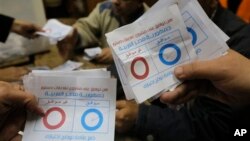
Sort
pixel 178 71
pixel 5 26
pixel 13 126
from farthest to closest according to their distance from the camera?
1. pixel 5 26
2. pixel 13 126
3. pixel 178 71

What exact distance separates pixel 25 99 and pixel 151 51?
29 cm

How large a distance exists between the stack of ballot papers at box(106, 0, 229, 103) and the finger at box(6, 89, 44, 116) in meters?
0.20

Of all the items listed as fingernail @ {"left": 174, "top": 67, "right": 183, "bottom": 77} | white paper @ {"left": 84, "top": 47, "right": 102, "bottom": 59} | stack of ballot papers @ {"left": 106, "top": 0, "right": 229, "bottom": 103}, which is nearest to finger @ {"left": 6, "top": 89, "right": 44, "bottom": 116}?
stack of ballot papers @ {"left": 106, "top": 0, "right": 229, "bottom": 103}

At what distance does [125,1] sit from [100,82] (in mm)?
916

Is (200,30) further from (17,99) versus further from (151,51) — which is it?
(17,99)

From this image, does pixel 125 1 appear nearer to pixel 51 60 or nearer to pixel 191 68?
pixel 51 60

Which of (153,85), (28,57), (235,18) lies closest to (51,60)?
(28,57)

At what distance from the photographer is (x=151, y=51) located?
73 centimetres

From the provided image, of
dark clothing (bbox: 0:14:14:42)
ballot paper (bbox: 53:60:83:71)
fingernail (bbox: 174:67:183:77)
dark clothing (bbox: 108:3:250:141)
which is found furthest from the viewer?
dark clothing (bbox: 0:14:14:42)

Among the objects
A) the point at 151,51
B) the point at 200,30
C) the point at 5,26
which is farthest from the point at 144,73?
the point at 5,26

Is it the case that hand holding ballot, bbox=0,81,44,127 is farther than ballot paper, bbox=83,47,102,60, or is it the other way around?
ballot paper, bbox=83,47,102,60

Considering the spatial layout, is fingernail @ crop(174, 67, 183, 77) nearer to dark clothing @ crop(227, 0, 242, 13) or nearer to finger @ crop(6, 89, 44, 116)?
finger @ crop(6, 89, 44, 116)

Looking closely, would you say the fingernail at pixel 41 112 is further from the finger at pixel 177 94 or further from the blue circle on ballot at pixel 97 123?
the finger at pixel 177 94

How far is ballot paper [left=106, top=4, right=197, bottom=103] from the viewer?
28.4 inches
